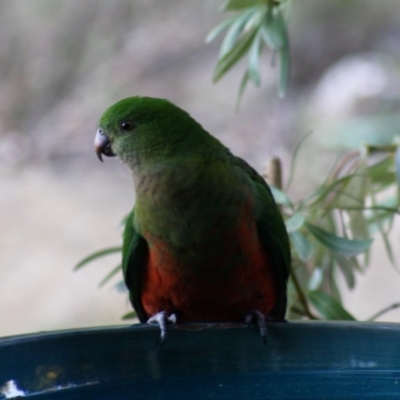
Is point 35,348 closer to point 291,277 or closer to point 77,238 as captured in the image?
point 291,277

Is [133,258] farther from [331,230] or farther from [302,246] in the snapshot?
[331,230]

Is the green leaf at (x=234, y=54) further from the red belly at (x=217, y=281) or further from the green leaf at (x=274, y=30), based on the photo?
the red belly at (x=217, y=281)

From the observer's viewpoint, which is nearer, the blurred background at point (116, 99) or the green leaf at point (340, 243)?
the green leaf at point (340, 243)

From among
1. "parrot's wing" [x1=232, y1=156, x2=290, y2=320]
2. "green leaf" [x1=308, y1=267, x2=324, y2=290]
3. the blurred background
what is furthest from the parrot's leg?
the blurred background

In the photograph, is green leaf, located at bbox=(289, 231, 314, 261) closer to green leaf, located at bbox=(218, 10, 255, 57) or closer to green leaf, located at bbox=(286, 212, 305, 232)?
green leaf, located at bbox=(286, 212, 305, 232)

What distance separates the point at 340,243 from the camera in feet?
6.57

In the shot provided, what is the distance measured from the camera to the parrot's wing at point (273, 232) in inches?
77.2

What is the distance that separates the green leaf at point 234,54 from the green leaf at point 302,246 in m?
0.53

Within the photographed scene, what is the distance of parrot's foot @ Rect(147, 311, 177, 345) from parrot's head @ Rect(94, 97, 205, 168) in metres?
0.41

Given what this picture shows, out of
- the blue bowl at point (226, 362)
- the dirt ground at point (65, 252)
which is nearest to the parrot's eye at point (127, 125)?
the blue bowl at point (226, 362)

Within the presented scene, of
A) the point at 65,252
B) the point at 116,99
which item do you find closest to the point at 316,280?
the point at 65,252

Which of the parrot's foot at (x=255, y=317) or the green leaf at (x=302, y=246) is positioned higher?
the green leaf at (x=302, y=246)

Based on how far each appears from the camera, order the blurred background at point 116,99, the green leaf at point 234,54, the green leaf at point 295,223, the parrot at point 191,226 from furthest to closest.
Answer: the blurred background at point 116,99 → the green leaf at point 234,54 → the green leaf at point 295,223 → the parrot at point 191,226

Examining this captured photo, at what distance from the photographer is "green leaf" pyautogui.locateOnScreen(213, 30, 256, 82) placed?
2191mm
